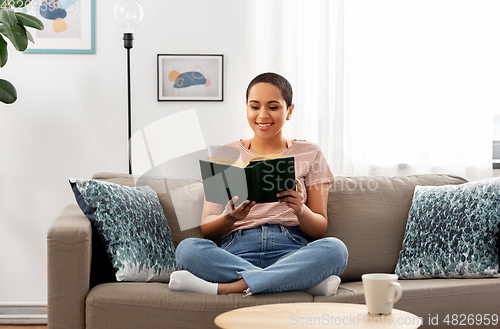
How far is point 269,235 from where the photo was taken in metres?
1.67

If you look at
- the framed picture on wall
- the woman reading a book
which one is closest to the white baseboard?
the woman reading a book

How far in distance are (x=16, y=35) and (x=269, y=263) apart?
1.44 meters

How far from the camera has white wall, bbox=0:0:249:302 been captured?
2.34 meters

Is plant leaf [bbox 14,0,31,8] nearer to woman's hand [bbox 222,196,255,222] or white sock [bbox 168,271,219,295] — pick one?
woman's hand [bbox 222,196,255,222]

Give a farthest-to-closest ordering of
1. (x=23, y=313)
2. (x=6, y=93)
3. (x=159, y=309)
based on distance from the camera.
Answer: (x=23, y=313), (x=6, y=93), (x=159, y=309)

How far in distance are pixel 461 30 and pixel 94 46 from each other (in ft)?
6.30

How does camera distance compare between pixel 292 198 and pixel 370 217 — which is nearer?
pixel 292 198

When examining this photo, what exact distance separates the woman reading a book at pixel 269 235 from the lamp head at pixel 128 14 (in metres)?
0.73

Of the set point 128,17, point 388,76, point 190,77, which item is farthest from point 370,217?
point 128,17

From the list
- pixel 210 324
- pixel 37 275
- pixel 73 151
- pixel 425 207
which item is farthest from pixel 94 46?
pixel 425 207

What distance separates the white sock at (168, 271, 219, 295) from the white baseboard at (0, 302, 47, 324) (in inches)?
49.5

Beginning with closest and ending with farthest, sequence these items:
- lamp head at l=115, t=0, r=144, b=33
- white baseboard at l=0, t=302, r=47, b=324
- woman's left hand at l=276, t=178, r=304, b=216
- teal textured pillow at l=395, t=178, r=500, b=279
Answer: woman's left hand at l=276, t=178, r=304, b=216
teal textured pillow at l=395, t=178, r=500, b=279
lamp head at l=115, t=0, r=144, b=33
white baseboard at l=0, t=302, r=47, b=324

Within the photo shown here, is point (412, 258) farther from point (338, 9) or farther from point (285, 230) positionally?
point (338, 9)

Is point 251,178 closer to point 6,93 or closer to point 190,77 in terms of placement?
point 190,77
